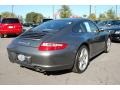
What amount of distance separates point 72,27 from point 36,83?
1785 mm

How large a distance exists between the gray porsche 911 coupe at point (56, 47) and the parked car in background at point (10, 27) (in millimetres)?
10781

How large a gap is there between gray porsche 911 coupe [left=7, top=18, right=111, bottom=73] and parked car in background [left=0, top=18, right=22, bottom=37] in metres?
10.8

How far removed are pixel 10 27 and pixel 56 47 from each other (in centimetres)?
1239

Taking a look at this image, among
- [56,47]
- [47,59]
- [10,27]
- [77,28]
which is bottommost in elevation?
[47,59]

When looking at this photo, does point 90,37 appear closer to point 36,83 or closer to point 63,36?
point 63,36

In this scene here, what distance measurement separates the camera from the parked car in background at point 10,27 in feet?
54.9

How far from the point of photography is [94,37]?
6.77 m

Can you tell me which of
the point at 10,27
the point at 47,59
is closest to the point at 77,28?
Result: the point at 47,59

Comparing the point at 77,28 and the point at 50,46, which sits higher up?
the point at 77,28

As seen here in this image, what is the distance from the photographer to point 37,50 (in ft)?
16.7

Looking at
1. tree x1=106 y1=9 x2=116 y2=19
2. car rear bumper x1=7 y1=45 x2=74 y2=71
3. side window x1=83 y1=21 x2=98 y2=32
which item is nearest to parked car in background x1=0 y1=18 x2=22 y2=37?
side window x1=83 y1=21 x2=98 y2=32

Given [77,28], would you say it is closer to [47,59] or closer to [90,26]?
[90,26]
